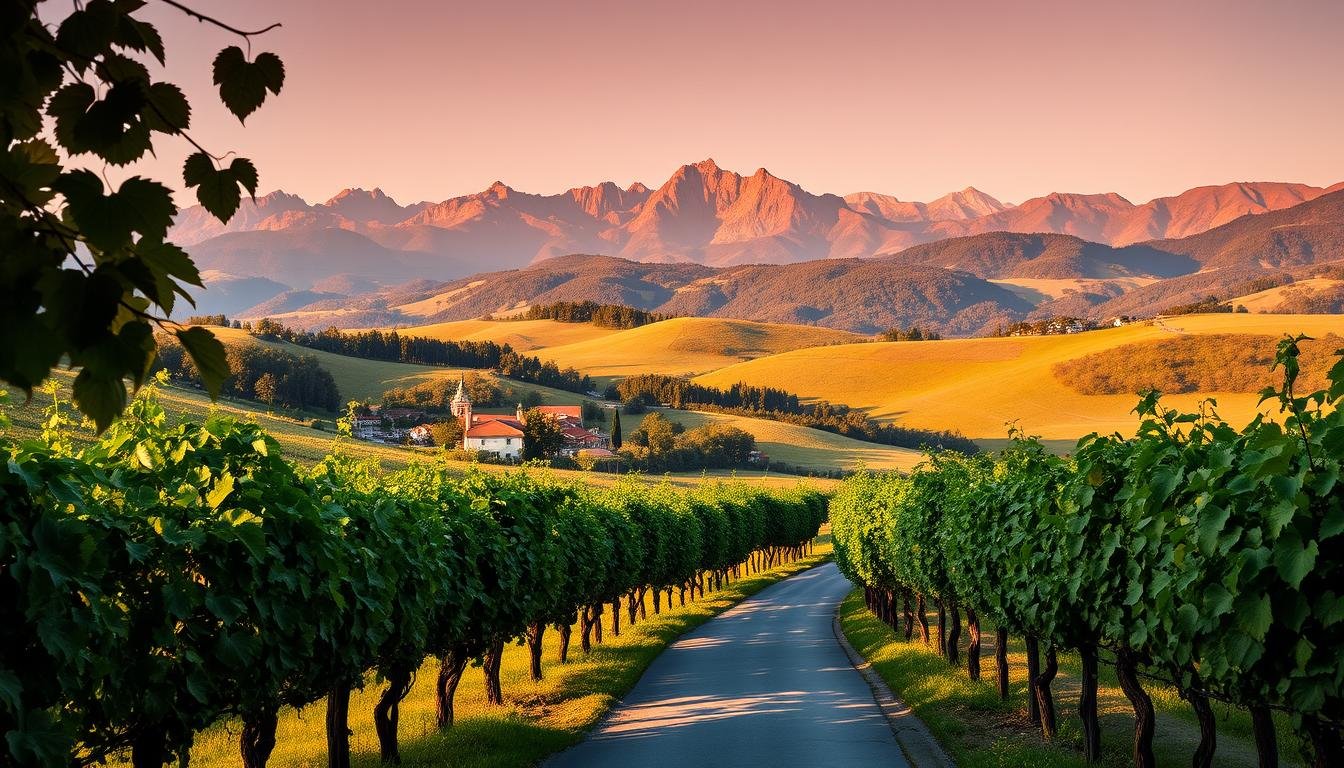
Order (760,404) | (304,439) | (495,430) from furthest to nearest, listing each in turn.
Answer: (760,404) → (495,430) → (304,439)

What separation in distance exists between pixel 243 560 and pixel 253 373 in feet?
430

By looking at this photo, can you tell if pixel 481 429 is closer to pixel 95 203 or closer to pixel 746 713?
pixel 746 713

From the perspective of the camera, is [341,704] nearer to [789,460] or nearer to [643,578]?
[643,578]

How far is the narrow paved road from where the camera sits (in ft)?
46.1

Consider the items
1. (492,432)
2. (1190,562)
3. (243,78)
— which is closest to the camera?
(243,78)

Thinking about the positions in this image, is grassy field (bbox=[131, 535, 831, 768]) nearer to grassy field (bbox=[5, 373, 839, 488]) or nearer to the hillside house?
grassy field (bbox=[5, 373, 839, 488])

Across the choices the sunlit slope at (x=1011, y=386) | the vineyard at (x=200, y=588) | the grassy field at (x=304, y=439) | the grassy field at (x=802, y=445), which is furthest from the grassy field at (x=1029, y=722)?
the grassy field at (x=802, y=445)

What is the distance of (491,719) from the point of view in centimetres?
1666

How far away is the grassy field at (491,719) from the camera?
14.0 metres

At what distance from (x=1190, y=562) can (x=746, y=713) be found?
11359mm

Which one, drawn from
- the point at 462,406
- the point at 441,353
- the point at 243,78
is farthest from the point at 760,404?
the point at 243,78

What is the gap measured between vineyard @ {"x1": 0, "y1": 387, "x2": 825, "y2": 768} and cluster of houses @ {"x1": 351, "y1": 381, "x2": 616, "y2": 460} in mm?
106224

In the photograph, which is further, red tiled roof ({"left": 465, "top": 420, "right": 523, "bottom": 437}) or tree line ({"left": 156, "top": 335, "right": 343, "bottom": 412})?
red tiled roof ({"left": 465, "top": 420, "right": 523, "bottom": 437})

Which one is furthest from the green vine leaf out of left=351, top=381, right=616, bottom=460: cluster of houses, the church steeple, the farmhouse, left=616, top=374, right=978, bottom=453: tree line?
left=616, top=374, right=978, bottom=453: tree line
